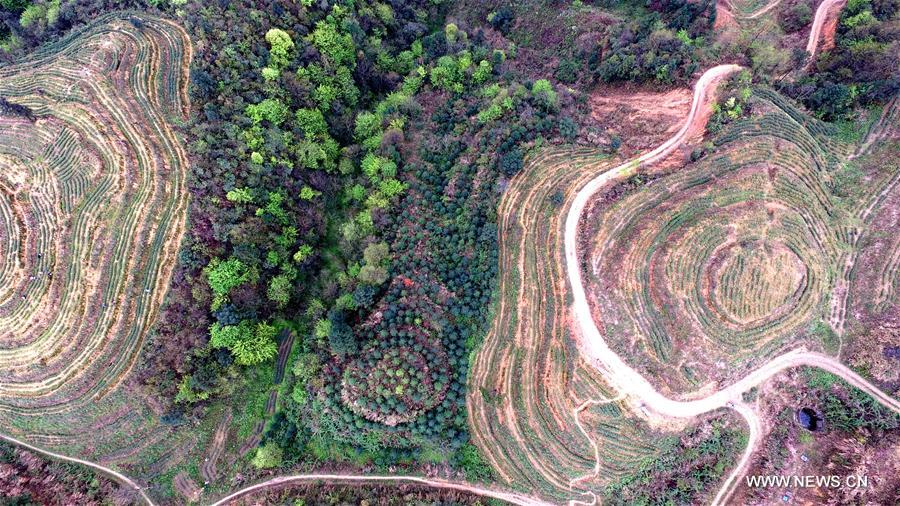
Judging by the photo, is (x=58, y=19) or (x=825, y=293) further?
(x=58, y=19)

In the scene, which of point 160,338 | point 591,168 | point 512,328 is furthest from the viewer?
point 591,168

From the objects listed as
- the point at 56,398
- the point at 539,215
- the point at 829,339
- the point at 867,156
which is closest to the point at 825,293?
the point at 829,339

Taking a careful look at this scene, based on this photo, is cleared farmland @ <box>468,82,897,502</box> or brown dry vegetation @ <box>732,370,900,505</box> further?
Answer: cleared farmland @ <box>468,82,897,502</box>

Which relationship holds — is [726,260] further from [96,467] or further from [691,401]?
[96,467]

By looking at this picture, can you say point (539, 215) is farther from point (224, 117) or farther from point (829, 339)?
point (224, 117)

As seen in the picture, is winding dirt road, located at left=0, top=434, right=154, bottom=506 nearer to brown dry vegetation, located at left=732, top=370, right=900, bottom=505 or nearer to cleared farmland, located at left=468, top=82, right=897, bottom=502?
cleared farmland, located at left=468, top=82, right=897, bottom=502

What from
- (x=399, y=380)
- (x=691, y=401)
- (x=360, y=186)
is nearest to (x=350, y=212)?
(x=360, y=186)

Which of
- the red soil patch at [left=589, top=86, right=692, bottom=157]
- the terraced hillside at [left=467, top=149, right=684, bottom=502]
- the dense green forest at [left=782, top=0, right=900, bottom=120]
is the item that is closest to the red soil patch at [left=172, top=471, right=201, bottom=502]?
the terraced hillside at [left=467, top=149, right=684, bottom=502]

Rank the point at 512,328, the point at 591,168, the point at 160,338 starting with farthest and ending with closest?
the point at 591,168, the point at 512,328, the point at 160,338

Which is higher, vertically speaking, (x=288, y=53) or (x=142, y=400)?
(x=288, y=53)
